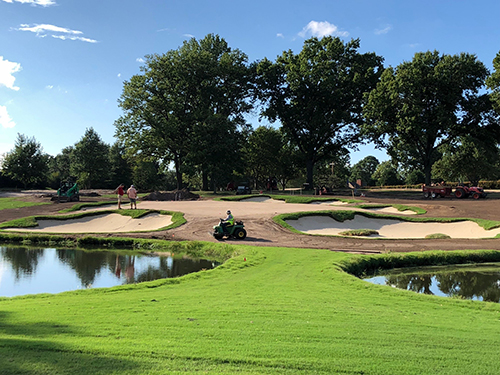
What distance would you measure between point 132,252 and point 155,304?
13337mm

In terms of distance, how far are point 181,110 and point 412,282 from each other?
47876 millimetres

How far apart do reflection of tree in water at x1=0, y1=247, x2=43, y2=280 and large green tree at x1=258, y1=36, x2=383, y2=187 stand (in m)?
44.8

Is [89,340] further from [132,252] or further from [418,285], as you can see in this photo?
[132,252]

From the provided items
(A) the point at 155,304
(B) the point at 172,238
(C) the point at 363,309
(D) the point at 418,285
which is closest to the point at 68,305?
(A) the point at 155,304

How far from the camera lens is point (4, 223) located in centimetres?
2922

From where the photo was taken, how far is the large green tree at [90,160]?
76.6 meters

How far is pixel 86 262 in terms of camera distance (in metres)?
18.7

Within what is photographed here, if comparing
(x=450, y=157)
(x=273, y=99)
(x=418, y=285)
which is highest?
(x=273, y=99)

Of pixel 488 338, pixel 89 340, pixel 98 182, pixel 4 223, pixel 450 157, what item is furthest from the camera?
pixel 98 182

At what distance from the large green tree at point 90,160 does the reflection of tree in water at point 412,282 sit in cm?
6942

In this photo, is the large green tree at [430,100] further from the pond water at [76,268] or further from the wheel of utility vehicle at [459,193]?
the pond water at [76,268]

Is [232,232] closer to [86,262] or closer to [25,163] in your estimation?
[86,262]

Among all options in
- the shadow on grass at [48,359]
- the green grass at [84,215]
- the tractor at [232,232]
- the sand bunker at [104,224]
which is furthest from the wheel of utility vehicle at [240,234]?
the shadow on grass at [48,359]

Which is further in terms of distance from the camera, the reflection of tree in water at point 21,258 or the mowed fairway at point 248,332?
the reflection of tree in water at point 21,258
